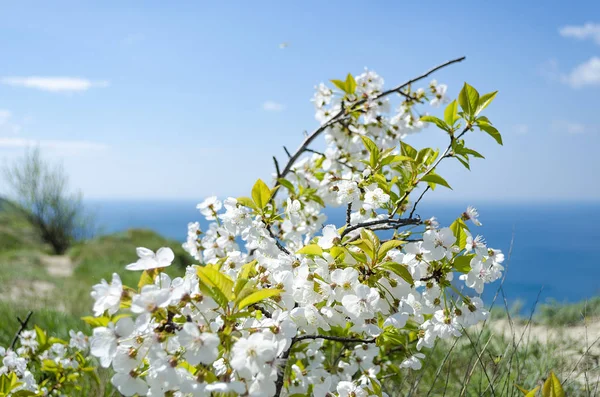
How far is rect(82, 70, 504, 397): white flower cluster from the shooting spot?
2.93 feet

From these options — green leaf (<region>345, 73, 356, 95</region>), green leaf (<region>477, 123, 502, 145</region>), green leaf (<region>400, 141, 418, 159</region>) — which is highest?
green leaf (<region>345, 73, 356, 95</region>)

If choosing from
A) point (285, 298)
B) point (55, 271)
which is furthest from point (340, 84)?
point (55, 271)

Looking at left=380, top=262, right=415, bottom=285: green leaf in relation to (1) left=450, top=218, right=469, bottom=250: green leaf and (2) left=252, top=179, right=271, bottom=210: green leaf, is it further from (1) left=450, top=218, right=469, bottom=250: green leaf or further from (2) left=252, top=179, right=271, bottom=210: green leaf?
(2) left=252, top=179, right=271, bottom=210: green leaf

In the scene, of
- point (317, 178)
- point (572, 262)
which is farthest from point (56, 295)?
point (572, 262)

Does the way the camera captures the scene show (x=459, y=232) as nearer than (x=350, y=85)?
Yes

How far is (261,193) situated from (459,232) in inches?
23.1

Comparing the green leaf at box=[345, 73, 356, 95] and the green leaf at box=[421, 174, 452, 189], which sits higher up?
the green leaf at box=[345, 73, 356, 95]

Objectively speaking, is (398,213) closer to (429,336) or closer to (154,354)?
(429,336)

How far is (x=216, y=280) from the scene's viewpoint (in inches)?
36.9

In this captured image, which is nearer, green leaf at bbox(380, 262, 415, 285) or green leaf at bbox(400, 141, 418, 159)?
green leaf at bbox(380, 262, 415, 285)

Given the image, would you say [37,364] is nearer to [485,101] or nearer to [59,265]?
[485,101]

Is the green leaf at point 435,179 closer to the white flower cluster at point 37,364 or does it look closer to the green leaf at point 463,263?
the green leaf at point 463,263

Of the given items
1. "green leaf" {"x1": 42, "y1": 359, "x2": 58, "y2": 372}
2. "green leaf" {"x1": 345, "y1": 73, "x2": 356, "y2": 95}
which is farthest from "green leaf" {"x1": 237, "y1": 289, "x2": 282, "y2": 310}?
"green leaf" {"x1": 345, "y1": 73, "x2": 356, "y2": 95}

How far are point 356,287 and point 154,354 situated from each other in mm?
451
